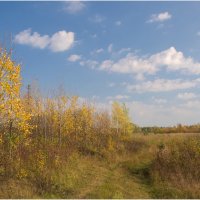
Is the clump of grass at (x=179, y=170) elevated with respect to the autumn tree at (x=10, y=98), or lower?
lower

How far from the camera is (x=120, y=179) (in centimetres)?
2009

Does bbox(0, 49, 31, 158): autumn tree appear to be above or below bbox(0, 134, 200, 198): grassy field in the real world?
above

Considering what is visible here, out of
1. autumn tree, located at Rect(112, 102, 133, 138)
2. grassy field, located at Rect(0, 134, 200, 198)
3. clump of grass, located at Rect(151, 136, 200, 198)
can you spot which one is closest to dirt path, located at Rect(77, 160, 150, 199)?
grassy field, located at Rect(0, 134, 200, 198)

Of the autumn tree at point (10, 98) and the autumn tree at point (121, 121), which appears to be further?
the autumn tree at point (121, 121)

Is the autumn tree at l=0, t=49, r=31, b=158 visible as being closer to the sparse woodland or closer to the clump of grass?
the sparse woodland

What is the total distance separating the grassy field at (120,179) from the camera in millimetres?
15453

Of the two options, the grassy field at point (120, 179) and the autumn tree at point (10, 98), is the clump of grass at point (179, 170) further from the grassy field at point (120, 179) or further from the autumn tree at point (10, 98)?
the autumn tree at point (10, 98)

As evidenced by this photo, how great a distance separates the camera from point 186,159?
67.6ft

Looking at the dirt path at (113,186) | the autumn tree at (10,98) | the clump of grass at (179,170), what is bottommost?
the dirt path at (113,186)

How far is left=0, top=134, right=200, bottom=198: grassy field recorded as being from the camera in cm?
1545

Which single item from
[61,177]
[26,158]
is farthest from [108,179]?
[26,158]

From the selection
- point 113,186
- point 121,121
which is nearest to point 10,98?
point 113,186

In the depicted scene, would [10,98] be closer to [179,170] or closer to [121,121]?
[179,170]

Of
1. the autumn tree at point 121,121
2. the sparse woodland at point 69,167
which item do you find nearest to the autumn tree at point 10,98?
the sparse woodland at point 69,167
